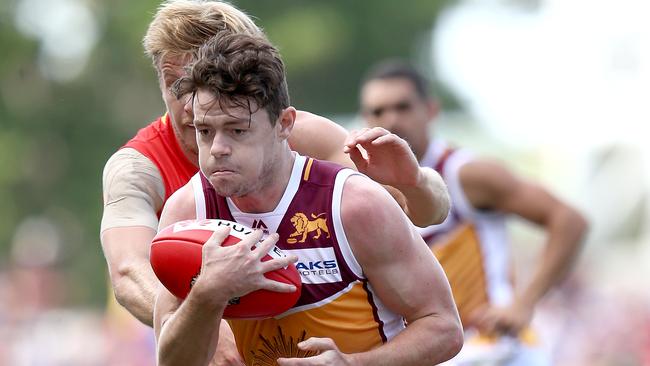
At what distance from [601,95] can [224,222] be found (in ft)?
68.7

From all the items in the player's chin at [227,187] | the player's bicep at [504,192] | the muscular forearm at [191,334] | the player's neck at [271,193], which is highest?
the player's chin at [227,187]

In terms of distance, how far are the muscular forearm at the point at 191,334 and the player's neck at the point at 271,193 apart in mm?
459

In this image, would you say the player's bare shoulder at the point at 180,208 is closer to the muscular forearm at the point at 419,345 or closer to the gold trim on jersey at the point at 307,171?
the gold trim on jersey at the point at 307,171

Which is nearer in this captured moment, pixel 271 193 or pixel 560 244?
pixel 271 193

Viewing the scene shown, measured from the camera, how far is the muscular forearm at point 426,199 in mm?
5684

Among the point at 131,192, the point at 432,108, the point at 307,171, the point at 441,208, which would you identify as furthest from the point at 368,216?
the point at 432,108

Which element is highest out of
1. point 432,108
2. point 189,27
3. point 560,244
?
point 189,27

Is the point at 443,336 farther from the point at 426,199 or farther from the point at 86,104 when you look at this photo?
the point at 86,104

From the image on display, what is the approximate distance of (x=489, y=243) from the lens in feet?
29.3

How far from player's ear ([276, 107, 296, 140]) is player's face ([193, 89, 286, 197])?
0.32ft

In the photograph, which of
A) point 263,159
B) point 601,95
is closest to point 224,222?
point 263,159

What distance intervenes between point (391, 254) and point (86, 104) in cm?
2579

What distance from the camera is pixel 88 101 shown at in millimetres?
30141

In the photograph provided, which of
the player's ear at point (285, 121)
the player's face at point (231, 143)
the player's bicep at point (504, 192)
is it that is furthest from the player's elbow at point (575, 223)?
the player's face at point (231, 143)
